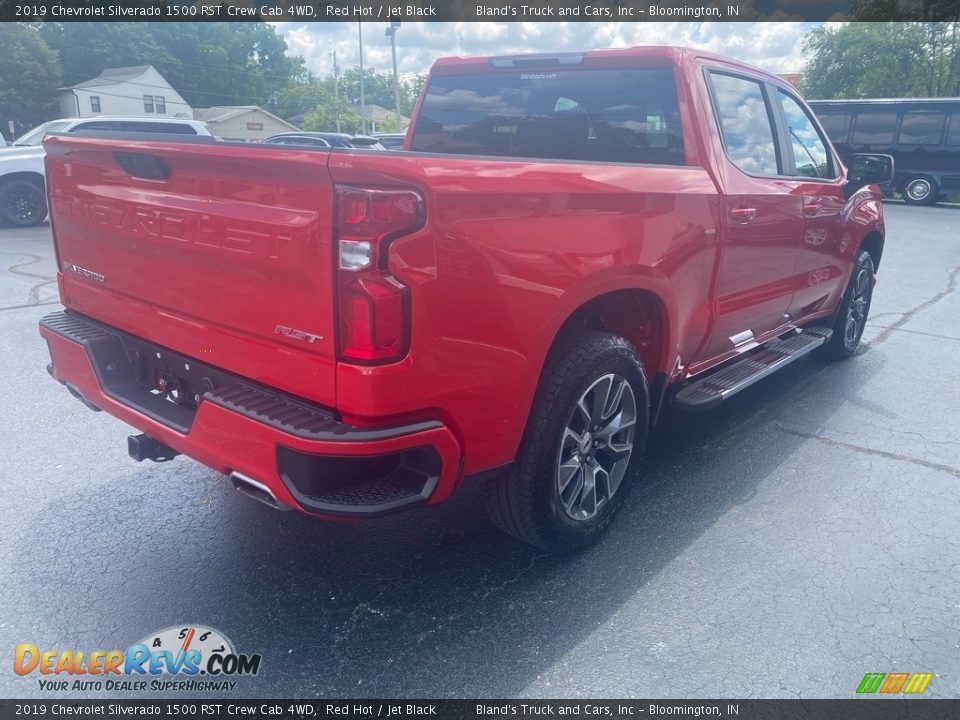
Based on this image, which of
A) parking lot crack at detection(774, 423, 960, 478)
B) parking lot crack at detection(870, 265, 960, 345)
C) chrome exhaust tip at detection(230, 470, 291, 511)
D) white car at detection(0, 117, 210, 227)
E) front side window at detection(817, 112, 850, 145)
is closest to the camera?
chrome exhaust tip at detection(230, 470, 291, 511)

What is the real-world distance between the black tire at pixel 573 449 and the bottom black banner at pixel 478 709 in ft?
2.33

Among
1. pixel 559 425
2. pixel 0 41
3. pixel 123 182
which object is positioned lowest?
pixel 559 425

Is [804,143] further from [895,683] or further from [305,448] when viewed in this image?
[305,448]

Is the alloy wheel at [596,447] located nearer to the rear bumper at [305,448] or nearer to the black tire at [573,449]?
the black tire at [573,449]

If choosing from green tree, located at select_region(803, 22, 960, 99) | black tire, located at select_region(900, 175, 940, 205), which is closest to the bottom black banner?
black tire, located at select_region(900, 175, 940, 205)

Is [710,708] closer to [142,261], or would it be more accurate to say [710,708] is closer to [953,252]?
[142,261]

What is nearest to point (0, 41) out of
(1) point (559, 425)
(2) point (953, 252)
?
(2) point (953, 252)

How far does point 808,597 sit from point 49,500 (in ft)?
10.7

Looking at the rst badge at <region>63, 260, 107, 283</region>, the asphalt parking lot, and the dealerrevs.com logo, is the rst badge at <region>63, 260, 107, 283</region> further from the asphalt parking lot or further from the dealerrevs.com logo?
the dealerrevs.com logo

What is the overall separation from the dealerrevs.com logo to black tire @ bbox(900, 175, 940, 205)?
25.1 meters

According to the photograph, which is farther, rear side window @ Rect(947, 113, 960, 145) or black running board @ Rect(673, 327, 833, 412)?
rear side window @ Rect(947, 113, 960, 145)

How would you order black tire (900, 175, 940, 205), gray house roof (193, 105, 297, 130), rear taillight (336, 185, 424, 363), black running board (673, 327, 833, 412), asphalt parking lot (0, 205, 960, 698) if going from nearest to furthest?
rear taillight (336, 185, 424, 363), asphalt parking lot (0, 205, 960, 698), black running board (673, 327, 833, 412), black tire (900, 175, 940, 205), gray house roof (193, 105, 297, 130)

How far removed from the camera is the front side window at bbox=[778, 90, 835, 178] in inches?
178

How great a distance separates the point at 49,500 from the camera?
3.43 m
